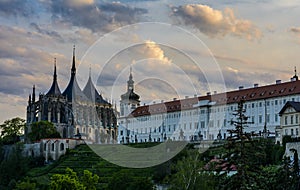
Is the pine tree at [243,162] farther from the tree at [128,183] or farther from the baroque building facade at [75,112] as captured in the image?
the baroque building facade at [75,112]

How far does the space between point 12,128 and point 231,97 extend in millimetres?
37257

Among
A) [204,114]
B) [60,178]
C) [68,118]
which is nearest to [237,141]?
[60,178]

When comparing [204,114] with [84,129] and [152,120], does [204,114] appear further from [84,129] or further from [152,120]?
[84,129]

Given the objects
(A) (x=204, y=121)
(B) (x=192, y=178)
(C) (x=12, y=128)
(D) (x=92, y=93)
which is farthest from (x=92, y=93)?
(B) (x=192, y=178)

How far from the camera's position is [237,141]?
915 inches

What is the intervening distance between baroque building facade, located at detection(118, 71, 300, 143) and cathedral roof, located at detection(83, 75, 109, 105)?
6.83m

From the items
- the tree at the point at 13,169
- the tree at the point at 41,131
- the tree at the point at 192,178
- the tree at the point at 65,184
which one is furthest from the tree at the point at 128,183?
the tree at the point at 41,131

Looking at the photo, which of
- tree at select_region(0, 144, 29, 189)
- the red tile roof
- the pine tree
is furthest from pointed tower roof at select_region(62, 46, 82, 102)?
the pine tree

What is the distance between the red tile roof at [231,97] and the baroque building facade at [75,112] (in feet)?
25.7

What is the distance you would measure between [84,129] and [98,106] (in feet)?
27.4

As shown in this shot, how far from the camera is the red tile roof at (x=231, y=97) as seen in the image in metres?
69.9

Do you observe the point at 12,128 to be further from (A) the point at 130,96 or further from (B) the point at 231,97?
(B) the point at 231,97

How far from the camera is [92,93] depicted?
11069cm

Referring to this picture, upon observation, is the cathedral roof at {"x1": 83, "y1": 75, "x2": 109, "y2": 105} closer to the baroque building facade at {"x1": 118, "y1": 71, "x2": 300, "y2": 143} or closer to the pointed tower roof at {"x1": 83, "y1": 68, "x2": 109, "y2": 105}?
the pointed tower roof at {"x1": 83, "y1": 68, "x2": 109, "y2": 105}
